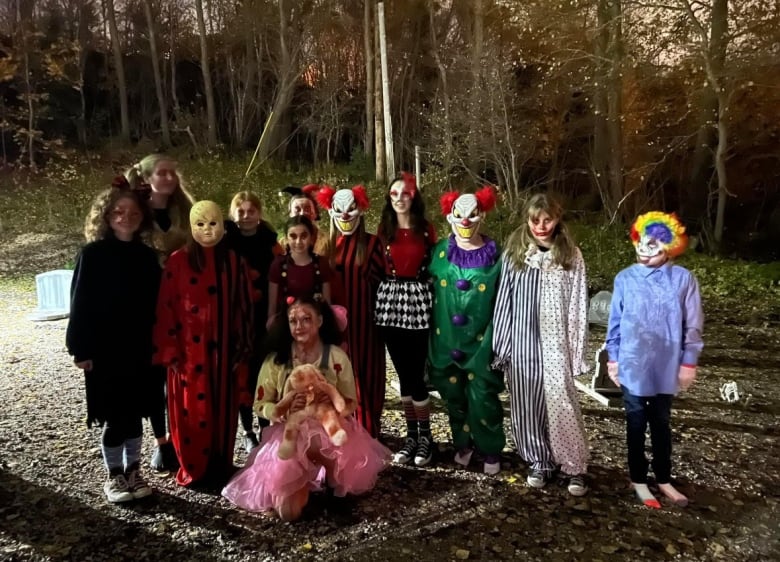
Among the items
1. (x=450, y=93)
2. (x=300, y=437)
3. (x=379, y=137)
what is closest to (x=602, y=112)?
(x=450, y=93)

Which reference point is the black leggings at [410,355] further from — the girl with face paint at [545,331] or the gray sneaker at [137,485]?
the gray sneaker at [137,485]

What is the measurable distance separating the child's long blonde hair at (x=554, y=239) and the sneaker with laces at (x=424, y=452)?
1.37 metres

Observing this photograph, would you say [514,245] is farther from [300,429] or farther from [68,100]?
[68,100]

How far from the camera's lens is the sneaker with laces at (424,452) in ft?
12.8

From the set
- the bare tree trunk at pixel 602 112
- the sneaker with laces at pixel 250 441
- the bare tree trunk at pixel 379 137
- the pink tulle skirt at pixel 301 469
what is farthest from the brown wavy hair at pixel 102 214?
the bare tree trunk at pixel 379 137

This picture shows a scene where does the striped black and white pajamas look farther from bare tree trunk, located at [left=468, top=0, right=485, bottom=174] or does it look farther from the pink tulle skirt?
bare tree trunk, located at [left=468, top=0, right=485, bottom=174]

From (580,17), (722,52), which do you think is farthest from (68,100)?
(722,52)

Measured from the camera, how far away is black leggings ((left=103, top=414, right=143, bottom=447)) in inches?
134

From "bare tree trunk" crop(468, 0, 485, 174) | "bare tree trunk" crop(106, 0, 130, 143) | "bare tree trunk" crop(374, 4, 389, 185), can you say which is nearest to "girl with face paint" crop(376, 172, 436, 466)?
"bare tree trunk" crop(468, 0, 485, 174)

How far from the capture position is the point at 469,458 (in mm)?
3936

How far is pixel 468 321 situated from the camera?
3.62 metres

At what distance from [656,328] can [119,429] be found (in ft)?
10.2

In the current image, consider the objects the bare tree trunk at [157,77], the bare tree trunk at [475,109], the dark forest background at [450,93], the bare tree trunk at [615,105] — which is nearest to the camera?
the bare tree trunk at [615,105]

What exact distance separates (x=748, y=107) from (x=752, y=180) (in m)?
3.01
